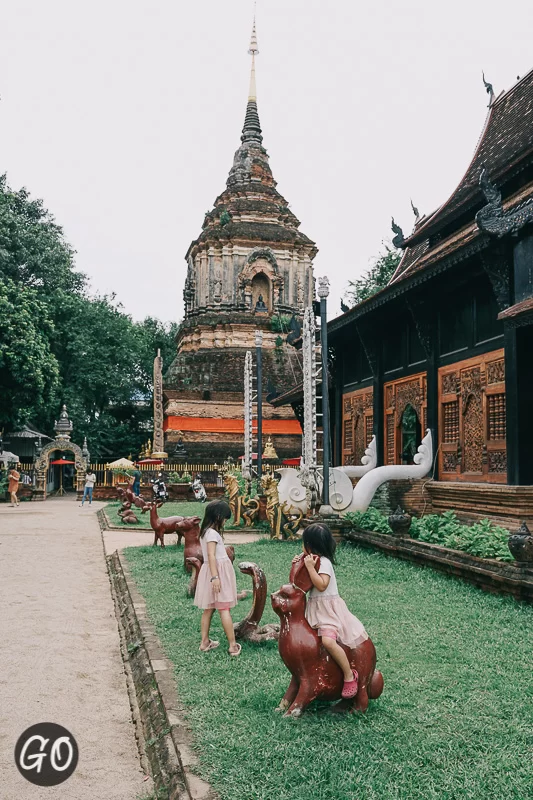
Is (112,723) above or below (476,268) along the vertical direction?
below

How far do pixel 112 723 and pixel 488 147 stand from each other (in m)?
14.1

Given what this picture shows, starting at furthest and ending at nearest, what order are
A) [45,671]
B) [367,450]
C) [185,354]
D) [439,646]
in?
[185,354], [367,450], [45,671], [439,646]

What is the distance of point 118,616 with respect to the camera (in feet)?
27.7

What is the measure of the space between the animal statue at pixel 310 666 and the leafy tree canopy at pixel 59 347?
2658cm

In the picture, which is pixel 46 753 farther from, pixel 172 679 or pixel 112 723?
pixel 172 679

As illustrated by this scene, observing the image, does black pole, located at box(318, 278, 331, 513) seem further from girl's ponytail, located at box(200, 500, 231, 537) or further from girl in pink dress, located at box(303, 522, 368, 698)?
girl in pink dress, located at box(303, 522, 368, 698)

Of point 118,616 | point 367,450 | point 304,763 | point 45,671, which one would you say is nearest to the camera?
point 304,763

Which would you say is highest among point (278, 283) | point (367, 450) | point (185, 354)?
point (278, 283)

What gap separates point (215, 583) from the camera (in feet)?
19.1

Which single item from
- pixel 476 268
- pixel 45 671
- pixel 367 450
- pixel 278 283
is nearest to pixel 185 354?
pixel 278 283

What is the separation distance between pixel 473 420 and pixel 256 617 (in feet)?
23.0

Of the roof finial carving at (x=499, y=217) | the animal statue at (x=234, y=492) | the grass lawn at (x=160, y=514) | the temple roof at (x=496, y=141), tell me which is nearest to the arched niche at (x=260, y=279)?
the grass lawn at (x=160, y=514)

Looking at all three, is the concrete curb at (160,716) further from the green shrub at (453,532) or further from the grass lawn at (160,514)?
the grass lawn at (160,514)

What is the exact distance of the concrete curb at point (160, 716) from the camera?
353 cm
